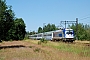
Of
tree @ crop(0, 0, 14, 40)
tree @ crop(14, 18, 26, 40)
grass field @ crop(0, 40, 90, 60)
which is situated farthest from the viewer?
tree @ crop(14, 18, 26, 40)

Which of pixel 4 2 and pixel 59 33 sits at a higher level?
pixel 4 2

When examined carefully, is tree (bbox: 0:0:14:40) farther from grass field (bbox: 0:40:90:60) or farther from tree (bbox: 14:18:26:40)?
tree (bbox: 14:18:26:40)

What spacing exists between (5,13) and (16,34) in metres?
59.7

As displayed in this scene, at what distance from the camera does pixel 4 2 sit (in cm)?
3588

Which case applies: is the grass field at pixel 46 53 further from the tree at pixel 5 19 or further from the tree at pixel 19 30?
the tree at pixel 19 30

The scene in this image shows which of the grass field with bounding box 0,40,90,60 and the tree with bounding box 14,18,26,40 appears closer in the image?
the grass field with bounding box 0,40,90,60

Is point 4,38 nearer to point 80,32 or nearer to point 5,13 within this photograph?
point 5,13

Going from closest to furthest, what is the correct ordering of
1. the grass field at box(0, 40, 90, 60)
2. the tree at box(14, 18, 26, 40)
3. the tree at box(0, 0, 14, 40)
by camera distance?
the grass field at box(0, 40, 90, 60), the tree at box(0, 0, 14, 40), the tree at box(14, 18, 26, 40)

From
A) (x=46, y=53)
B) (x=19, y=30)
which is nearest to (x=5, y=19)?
(x=46, y=53)

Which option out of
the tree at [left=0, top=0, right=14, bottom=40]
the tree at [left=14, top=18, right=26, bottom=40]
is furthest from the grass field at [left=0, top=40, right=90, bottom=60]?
the tree at [left=14, top=18, right=26, bottom=40]

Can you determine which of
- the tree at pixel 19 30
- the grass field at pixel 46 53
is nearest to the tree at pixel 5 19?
the grass field at pixel 46 53

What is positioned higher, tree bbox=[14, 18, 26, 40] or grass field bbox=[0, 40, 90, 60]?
tree bbox=[14, 18, 26, 40]

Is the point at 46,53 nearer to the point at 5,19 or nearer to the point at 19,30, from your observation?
the point at 5,19

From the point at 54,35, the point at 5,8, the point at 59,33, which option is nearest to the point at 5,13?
the point at 5,8
